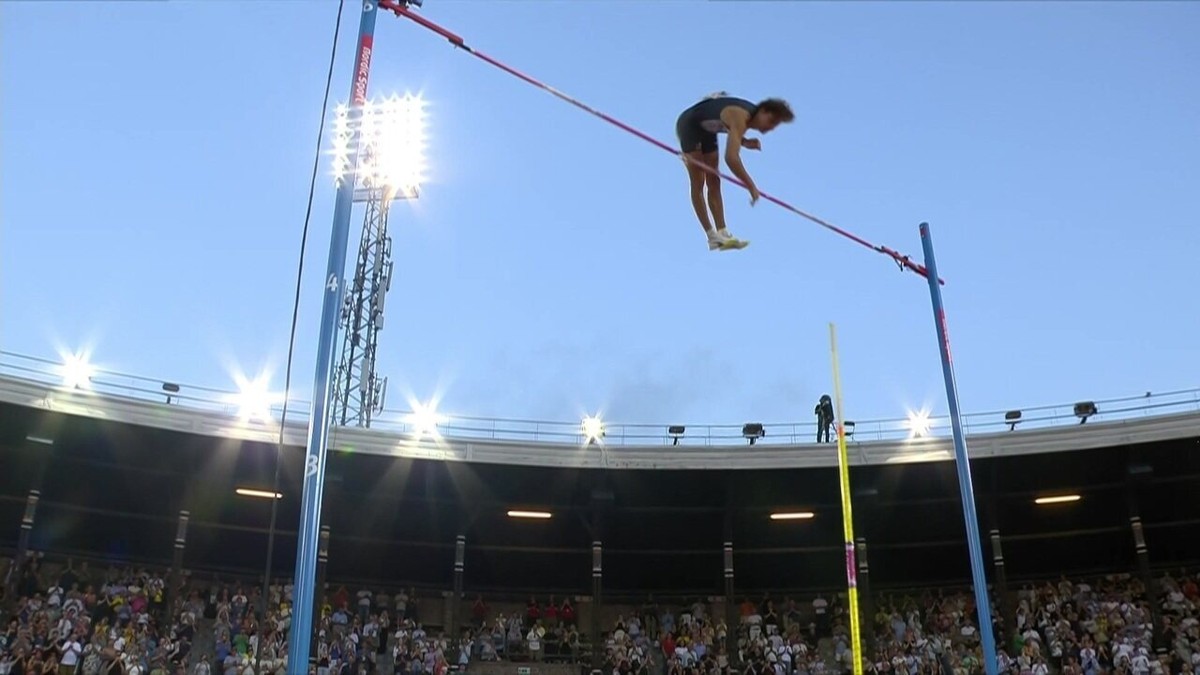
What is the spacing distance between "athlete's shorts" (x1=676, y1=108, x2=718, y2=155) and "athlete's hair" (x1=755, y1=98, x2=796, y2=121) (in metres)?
0.65

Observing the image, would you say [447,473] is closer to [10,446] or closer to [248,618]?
[248,618]

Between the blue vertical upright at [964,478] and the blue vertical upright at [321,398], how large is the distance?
7.78 meters

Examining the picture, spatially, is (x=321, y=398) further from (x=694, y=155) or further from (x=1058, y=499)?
(x=1058, y=499)

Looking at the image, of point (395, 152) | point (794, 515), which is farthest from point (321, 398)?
point (395, 152)

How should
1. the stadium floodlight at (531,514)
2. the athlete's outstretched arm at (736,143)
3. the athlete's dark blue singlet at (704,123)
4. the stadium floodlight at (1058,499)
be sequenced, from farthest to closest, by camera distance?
the stadium floodlight at (531,514), the stadium floodlight at (1058,499), the athlete's dark blue singlet at (704,123), the athlete's outstretched arm at (736,143)

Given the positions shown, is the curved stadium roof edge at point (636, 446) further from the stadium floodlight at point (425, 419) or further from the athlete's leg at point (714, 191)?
the athlete's leg at point (714, 191)

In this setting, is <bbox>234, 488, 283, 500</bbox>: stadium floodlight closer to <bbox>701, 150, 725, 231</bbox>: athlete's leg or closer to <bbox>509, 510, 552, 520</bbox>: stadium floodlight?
<bbox>509, 510, 552, 520</bbox>: stadium floodlight

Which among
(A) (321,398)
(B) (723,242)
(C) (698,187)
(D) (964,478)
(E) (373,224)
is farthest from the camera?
(E) (373,224)

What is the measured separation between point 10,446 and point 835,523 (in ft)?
50.9

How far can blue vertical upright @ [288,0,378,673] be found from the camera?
7652 mm

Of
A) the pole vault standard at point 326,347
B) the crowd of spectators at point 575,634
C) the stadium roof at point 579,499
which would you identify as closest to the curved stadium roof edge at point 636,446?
the stadium roof at point 579,499

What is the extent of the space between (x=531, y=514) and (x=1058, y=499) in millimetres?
10359

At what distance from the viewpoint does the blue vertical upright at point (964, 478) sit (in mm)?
13070

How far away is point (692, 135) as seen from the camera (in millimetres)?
9828
